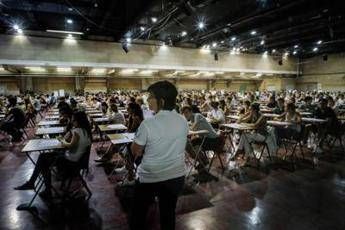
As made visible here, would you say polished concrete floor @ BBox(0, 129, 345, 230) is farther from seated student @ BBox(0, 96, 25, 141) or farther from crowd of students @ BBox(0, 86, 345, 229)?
seated student @ BBox(0, 96, 25, 141)

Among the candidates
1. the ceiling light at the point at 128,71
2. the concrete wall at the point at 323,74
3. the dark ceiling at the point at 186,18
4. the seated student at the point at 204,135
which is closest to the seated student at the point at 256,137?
the seated student at the point at 204,135

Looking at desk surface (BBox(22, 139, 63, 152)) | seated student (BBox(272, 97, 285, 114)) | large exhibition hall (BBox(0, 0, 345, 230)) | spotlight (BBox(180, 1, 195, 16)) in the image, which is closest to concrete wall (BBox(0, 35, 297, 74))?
large exhibition hall (BBox(0, 0, 345, 230))

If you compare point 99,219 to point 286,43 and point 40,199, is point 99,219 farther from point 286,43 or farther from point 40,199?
point 286,43

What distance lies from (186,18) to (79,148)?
459 inches

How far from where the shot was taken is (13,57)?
15.6 metres

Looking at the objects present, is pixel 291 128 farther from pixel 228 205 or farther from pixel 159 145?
pixel 159 145

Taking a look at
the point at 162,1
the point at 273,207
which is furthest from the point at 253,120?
the point at 162,1

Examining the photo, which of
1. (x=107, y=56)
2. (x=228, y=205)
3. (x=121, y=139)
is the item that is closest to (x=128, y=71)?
(x=107, y=56)

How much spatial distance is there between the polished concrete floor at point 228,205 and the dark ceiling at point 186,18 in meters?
5.93

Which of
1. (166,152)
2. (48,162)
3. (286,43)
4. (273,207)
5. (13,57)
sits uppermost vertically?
(286,43)

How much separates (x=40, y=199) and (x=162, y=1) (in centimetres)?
762

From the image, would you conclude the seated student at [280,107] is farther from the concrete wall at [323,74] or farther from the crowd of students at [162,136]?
the concrete wall at [323,74]

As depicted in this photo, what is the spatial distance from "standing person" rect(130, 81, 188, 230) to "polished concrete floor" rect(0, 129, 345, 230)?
143 centimetres

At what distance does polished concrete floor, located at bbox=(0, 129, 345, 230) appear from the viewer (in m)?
3.20
